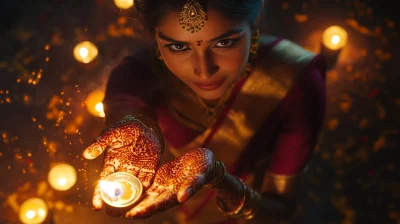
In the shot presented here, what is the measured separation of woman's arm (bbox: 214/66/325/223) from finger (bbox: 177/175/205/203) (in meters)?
0.26

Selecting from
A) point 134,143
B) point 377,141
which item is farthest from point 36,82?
point 377,141

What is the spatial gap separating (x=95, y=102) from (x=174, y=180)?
2.22 feet

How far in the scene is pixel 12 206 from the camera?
1.71 meters

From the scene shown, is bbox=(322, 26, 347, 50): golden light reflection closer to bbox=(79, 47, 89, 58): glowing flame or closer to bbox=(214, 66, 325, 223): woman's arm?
bbox=(214, 66, 325, 223): woman's arm

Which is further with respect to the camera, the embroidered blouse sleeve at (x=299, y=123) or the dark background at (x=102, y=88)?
the dark background at (x=102, y=88)

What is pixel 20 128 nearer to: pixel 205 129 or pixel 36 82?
pixel 36 82

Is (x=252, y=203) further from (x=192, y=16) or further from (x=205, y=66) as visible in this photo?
(x=192, y=16)

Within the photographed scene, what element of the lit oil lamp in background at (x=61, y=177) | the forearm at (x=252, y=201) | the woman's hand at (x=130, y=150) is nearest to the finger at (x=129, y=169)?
the woman's hand at (x=130, y=150)

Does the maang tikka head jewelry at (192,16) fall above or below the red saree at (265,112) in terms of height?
above

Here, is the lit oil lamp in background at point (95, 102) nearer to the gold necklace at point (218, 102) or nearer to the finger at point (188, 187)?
the gold necklace at point (218, 102)

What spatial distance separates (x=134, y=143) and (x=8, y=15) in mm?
1388

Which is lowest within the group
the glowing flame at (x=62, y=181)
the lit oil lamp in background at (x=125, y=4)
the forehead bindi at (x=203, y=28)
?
the glowing flame at (x=62, y=181)

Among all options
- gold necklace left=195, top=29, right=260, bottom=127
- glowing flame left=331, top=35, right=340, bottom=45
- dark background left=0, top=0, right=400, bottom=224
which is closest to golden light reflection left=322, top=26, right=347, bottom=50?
glowing flame left=331, top=35, right=340, bottom=45

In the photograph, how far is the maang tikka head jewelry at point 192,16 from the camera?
840 mm
